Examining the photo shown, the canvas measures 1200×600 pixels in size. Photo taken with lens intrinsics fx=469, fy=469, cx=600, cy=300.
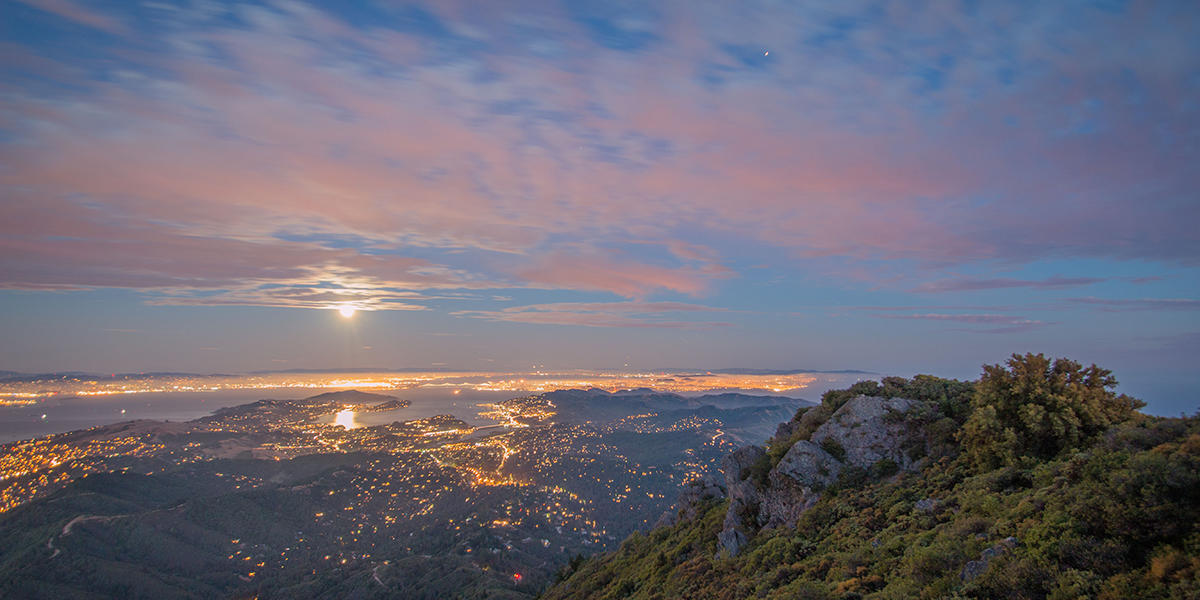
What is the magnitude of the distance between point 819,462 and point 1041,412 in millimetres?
11274

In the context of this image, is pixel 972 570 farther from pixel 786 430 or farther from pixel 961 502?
pixel 786 430

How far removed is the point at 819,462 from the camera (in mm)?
28453

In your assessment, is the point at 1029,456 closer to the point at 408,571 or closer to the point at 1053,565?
the point at 1053,565

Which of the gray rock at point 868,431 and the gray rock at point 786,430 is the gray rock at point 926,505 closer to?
the gray rock at point 868,431

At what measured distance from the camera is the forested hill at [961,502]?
11117mm

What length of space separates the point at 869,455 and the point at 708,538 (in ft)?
47.8

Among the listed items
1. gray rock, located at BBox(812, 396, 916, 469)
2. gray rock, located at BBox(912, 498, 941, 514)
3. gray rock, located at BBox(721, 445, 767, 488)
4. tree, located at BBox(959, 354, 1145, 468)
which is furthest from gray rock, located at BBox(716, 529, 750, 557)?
tree, located at BBox(959, 354, 1145, 468)

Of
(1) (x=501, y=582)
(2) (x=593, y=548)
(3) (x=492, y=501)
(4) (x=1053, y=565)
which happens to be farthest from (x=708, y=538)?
(3) (x=492, y=501)

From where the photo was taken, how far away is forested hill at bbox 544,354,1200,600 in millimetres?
11117

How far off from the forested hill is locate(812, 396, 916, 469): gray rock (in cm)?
8

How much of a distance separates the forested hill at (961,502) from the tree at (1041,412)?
65 millimetres

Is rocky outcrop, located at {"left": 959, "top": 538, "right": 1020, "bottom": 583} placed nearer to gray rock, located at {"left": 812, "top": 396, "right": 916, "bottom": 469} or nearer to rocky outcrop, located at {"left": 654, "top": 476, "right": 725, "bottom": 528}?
gray rock, located at {"left": 812, "top": 396, "right": 916, "bottom": 469}

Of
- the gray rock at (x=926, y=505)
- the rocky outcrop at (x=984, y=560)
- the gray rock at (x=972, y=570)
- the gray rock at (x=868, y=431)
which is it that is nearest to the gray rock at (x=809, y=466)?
the gray rock at (x=868, y=431)

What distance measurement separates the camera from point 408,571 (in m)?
112
